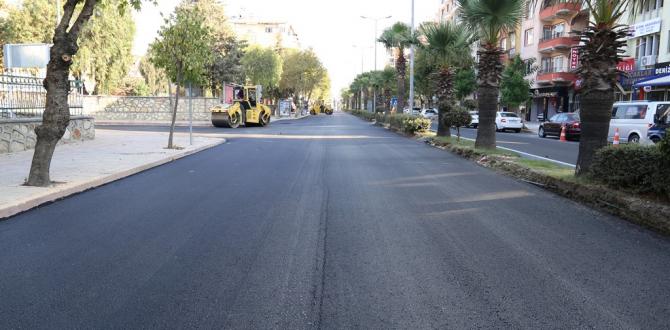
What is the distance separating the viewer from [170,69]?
18.0 m

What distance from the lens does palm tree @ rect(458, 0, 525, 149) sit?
53.0 ft

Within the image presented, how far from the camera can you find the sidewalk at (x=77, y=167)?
27.3ft

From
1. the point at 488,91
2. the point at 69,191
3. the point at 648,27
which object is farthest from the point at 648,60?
the point at 69,191

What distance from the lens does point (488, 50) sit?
17234 millimetres

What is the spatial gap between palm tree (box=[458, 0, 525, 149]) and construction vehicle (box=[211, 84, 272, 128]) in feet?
68.7

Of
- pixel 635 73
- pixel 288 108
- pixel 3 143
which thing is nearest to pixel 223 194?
pixel 3 143

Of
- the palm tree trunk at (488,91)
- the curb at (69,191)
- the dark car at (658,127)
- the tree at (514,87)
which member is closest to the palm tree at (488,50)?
the palm tree trunk at (488,91)

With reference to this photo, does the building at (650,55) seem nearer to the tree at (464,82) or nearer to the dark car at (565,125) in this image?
the dark car at (565,125)

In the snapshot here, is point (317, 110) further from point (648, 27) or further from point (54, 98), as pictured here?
point (54, 98)

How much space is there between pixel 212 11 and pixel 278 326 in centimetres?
4994

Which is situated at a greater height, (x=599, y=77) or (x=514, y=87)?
(x=514, y=87)

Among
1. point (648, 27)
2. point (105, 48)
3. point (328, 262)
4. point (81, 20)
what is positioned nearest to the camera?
point (328, 262)

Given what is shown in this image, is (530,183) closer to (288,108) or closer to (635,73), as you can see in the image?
(635,73)

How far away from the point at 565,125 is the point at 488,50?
11210 millimetres
